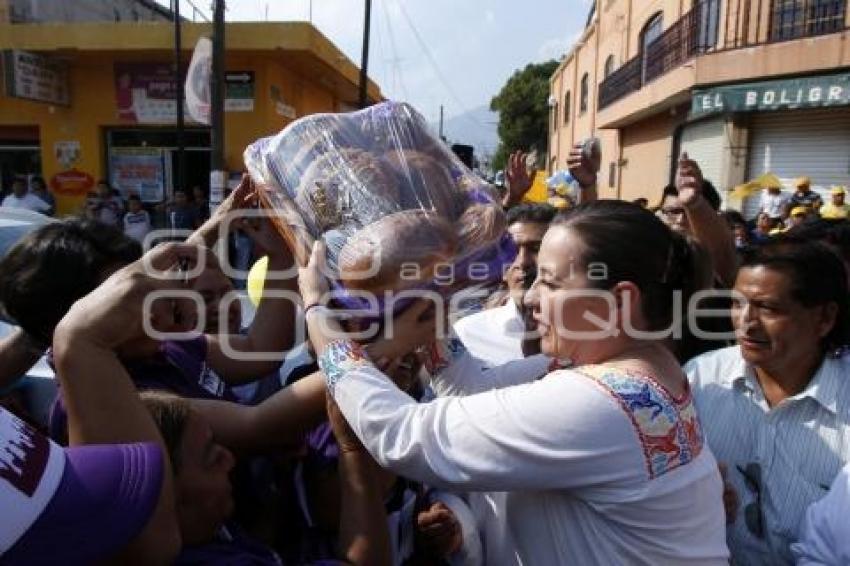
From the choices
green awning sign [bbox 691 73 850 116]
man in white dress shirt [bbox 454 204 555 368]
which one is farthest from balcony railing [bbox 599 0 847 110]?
man in white dress shirt [bbox 454 204 555 368]

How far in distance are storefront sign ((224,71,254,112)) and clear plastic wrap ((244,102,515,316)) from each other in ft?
38.7

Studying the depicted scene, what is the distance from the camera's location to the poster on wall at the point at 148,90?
13125 mm

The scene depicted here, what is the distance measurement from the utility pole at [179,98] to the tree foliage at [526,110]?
31.7m

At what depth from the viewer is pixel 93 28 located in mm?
12289

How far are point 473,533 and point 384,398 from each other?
20.0 inches

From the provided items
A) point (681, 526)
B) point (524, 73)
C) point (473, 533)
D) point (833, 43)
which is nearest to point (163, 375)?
point (473, 533)

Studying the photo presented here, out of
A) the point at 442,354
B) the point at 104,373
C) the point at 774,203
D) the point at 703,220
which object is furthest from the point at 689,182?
the point at 774,203

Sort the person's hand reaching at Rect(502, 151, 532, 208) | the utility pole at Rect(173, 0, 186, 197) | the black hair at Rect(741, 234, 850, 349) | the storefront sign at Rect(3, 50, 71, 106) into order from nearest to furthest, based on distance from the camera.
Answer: the black hair at Rect(741, 234, 850, 349), the person's hand reaching at Rect(502, 151, 532, 208), the utility pole at Rect(173, 0, 186, 197), the storefront sign at Rect(3, 50, 71, 106)

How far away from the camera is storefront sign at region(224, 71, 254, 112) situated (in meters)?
12.7

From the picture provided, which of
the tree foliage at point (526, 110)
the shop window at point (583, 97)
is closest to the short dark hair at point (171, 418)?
the shop window at point (583, 97)

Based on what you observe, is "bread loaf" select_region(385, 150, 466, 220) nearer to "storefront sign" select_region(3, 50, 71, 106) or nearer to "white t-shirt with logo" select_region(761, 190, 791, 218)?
"white t-shirt with logo" select_region(761, 190, 791, 218)

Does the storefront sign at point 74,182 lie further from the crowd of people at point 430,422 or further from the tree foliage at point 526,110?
the tree foliage at point 526,110

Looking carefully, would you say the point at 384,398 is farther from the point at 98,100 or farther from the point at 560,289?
the point at 98,100

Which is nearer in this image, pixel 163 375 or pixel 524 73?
pixel 163 375
